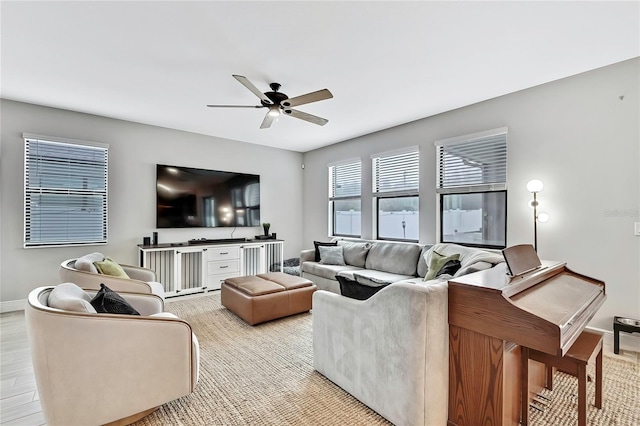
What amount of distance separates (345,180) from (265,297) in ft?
10.6

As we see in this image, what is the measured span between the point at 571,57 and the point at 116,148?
580 centimetres

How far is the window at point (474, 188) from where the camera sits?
3742 mm

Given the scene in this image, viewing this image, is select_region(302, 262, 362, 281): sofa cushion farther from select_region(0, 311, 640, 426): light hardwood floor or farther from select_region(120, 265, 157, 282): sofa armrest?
select_region(0, 311, 640, 426): light hardwood floor

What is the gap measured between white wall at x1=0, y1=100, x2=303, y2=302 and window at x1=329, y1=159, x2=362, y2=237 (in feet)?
3.41

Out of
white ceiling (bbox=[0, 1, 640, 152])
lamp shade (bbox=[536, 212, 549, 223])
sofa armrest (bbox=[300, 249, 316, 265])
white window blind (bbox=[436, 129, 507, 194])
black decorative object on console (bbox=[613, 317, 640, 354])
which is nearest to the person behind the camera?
white ceiling (bbox=[0, 1, 640, 152])

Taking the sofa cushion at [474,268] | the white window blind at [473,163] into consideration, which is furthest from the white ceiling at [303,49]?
the sofa cushion at [474,268]

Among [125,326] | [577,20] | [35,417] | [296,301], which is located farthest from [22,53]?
[577,20]

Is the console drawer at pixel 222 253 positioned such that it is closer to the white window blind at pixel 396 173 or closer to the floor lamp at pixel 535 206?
the white window blind at pixel 396 173

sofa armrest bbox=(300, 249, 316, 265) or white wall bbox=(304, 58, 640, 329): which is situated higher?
white wall bbox=(304, 58, 640, 329)

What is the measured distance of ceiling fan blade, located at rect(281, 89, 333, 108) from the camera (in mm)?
2717

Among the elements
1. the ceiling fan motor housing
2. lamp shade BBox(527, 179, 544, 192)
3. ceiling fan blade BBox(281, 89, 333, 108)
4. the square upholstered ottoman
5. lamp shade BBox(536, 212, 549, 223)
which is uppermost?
the ceiling fan motor housing

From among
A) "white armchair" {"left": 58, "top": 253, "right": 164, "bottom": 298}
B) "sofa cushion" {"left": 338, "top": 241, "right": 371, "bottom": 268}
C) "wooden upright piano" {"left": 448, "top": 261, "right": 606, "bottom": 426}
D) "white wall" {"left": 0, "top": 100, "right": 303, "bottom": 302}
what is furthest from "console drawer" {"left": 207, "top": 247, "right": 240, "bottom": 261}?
"wooden upright piano" {"left": 448, "top": 261, "right": 606, "bottom": 426}

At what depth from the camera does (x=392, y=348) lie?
1.74 m

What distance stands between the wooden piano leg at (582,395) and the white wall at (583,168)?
6.20 feet
